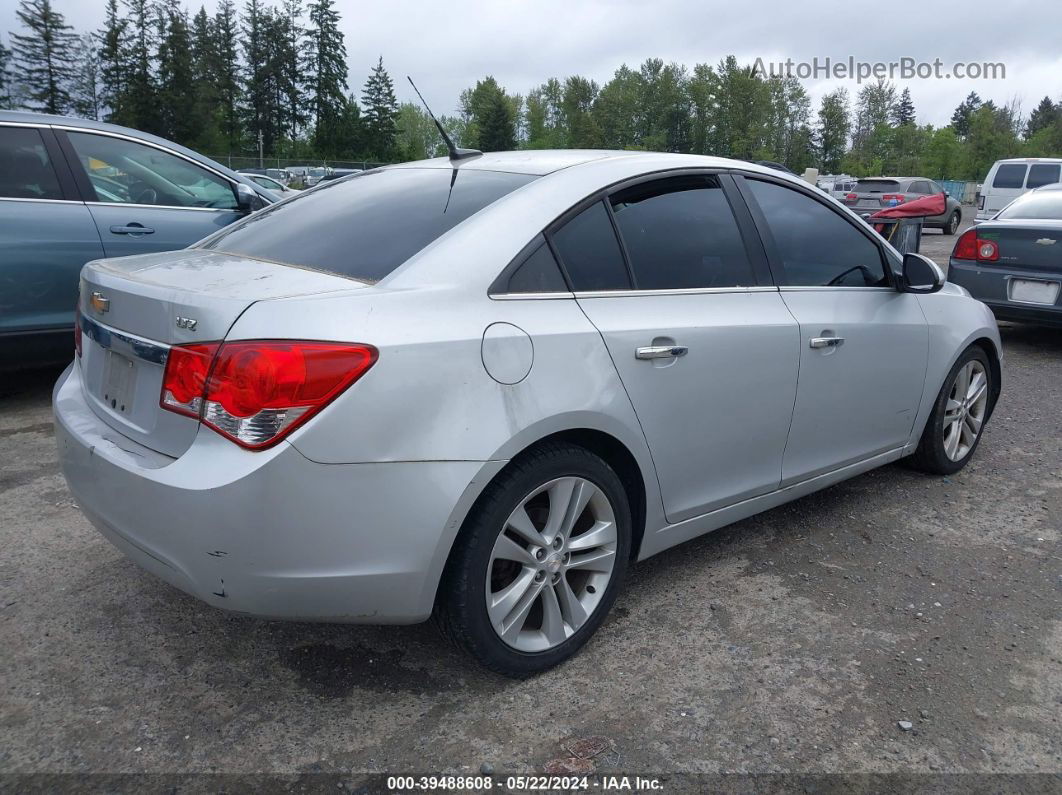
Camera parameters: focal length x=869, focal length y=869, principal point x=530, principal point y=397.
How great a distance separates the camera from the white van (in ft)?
59.6

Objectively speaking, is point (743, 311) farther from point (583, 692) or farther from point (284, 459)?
point (284, 459)

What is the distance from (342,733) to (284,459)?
2.67 feet

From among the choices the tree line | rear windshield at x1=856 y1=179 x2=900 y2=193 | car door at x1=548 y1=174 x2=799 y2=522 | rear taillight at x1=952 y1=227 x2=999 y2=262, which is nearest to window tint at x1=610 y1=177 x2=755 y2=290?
car door at x1=548 y1=174 x2=799 y2=522

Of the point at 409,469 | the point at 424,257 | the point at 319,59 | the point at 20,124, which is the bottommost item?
the point at 409,469

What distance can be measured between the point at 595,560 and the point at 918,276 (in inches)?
84.0

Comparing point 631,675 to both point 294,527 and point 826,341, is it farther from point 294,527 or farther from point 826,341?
point 826,341

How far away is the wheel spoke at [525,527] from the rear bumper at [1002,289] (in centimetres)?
632

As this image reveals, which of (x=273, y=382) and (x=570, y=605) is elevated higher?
(x=273, y=382)

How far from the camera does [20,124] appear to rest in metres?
5.12

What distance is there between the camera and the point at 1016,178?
18562mm

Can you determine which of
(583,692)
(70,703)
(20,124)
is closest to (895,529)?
(583,692)

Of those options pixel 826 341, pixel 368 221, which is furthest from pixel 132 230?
pixel 826 341

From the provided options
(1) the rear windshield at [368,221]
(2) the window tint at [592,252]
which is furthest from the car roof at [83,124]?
(2) the window tint at [592,252]

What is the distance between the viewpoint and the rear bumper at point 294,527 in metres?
2.06
